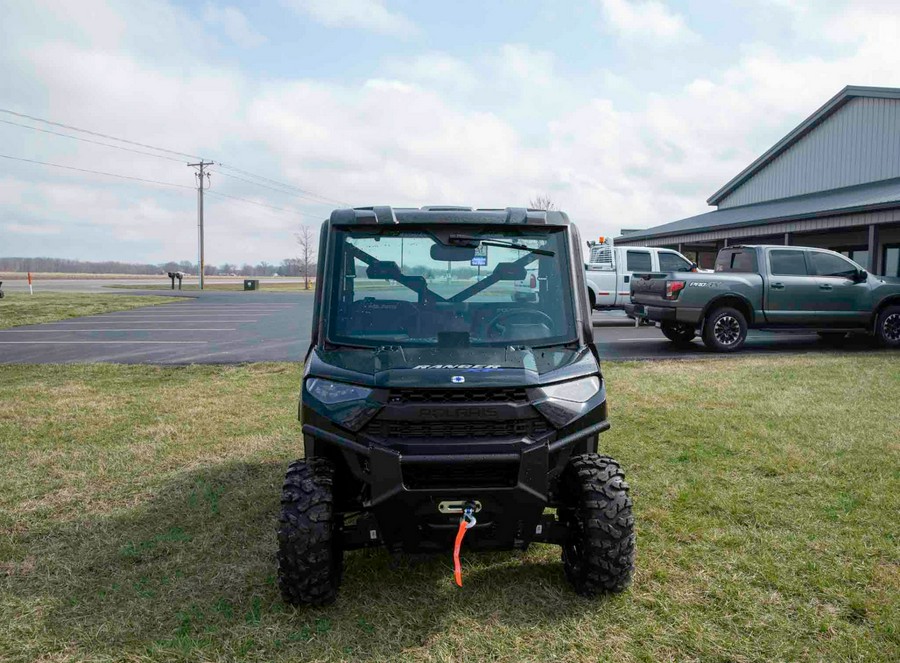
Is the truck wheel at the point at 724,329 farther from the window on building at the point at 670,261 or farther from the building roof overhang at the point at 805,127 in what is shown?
the building roof overhang at the point at 805,127

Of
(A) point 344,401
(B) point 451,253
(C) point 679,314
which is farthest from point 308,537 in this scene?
(C) point 679,314

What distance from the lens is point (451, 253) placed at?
3725mm

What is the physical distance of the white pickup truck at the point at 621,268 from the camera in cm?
1792

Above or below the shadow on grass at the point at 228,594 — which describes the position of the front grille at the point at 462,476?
above

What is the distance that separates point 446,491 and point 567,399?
712 mm

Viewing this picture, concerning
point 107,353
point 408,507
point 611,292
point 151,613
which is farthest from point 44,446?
point 611,292

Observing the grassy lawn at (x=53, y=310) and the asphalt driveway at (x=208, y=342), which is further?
the grassy lawn at (x=53, y=310)

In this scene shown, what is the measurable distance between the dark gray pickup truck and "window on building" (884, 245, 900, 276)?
33.8 ft

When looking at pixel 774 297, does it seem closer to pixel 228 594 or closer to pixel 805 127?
pixel 228 594

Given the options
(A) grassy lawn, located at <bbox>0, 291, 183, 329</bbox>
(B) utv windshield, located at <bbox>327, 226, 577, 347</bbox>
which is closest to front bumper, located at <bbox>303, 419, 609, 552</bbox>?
(B) utv windshield, located at <bbox>327, 226, 577, 347</bbox>

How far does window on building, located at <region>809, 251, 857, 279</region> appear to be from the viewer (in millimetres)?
12984

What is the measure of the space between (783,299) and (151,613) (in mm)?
12290

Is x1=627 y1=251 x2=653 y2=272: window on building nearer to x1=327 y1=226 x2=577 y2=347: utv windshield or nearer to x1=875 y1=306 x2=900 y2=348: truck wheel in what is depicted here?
x1=875 y1=306 x2=900 y2=348: truck wheel

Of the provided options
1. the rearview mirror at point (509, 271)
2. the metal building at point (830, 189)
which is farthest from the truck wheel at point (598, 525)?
the metal building at point (830, 189)
